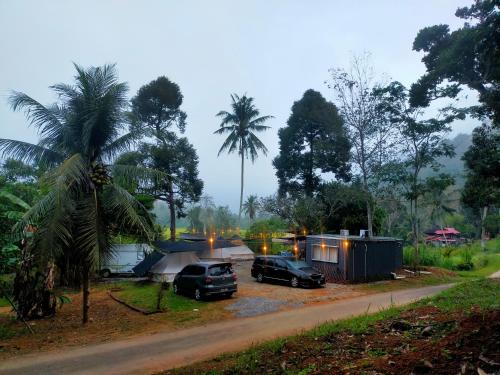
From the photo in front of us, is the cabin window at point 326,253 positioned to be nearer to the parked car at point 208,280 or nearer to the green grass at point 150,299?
the parked car at point 208,280

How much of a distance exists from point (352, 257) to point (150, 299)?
1118cm

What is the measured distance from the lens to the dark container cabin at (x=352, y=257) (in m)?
21.6

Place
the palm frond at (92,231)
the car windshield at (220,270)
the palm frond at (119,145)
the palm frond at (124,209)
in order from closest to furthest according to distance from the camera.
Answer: the palm frond at (92,231) → the palm frond at (124,209) → the palm frond at (119,145) → the car windshield at (220,270)

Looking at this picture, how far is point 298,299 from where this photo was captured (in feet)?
55.0

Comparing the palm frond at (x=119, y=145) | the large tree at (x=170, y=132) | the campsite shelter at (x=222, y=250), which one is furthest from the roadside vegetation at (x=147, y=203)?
the large tree at (x=170, y=132)

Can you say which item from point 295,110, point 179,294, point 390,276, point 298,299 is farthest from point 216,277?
point 295,110

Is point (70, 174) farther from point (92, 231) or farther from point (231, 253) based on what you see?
point (231, 253)

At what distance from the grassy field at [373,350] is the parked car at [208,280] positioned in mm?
7096

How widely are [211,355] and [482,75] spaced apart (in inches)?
626

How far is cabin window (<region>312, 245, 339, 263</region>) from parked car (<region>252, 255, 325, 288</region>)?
6.43 feet

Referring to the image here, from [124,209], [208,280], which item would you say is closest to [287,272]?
[208,280]

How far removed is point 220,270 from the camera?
17062 millimetres

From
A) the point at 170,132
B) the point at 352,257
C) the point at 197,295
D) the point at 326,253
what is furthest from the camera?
the point at 170,132

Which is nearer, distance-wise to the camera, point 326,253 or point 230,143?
point 326,253
